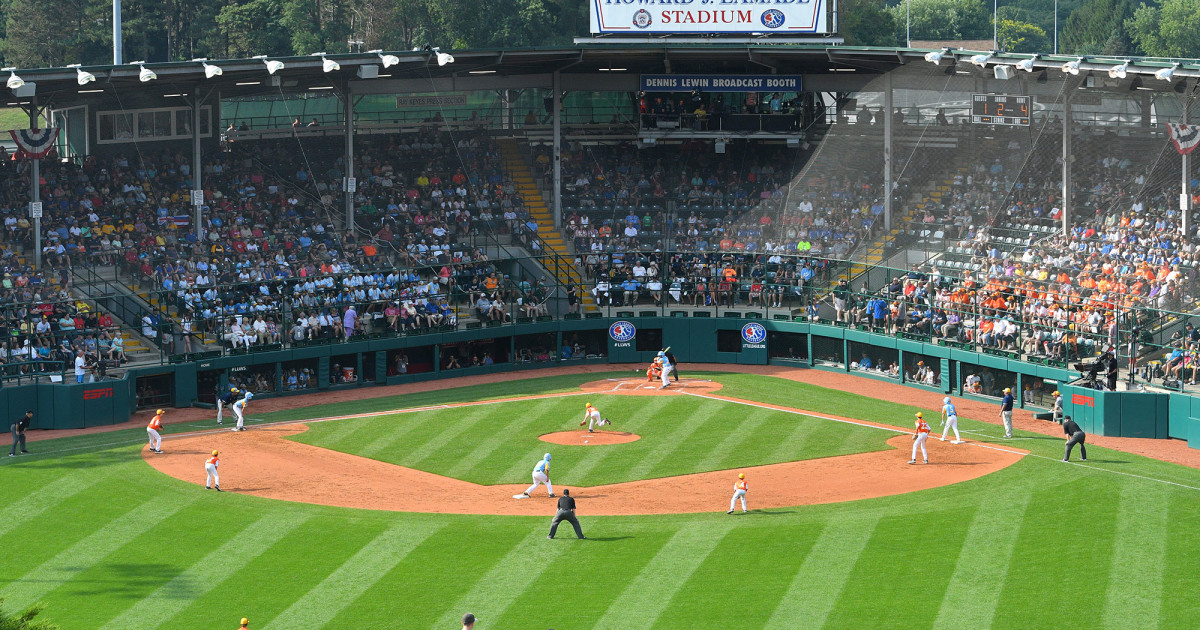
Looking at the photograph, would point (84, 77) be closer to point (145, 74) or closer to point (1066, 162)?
point (145, 74)

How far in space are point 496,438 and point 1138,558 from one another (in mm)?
16956

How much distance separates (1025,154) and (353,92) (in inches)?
941

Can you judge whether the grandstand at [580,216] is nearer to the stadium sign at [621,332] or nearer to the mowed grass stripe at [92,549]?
the stadium sign at [621,332]

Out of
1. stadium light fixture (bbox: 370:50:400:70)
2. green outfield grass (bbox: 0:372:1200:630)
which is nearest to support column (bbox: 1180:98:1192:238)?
green outfield grass (bbox: 0:372:1200:630)

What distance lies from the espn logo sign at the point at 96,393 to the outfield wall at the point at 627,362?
0.03 meters

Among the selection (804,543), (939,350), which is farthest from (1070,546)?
(939,350)

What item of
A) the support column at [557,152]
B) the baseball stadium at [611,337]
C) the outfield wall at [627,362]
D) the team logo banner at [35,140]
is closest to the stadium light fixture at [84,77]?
the baseball stadium at [611,337]

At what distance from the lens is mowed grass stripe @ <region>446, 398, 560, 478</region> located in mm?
34812

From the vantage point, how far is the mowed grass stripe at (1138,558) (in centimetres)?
2423

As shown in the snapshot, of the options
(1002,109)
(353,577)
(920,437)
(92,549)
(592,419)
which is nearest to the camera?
(353,577)

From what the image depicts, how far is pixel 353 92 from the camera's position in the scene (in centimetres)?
5097

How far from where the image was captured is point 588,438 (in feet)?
123

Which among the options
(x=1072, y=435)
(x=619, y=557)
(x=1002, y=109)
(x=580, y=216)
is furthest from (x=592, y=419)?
(x=1002, y=109)

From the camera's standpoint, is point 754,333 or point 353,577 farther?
point 754,333
